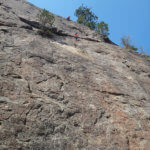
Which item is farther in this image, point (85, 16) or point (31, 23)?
point (85, 16)

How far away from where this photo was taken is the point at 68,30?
1766 centimetres

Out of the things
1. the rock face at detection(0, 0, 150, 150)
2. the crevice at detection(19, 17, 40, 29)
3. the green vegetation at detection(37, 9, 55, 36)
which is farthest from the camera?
the crevice at detection(19, 17, 40, 29)

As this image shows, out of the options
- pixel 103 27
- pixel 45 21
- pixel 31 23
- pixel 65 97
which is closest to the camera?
pixel 65 97

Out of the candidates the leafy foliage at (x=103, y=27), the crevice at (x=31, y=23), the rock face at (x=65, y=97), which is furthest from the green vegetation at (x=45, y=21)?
the leafy foliage at (x=103, y=27)

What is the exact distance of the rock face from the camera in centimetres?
690

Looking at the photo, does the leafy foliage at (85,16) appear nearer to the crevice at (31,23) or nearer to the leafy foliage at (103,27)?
the leafy foliage at (103,27)

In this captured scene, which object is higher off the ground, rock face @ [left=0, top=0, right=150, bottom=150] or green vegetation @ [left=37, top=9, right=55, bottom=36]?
green vegetation @ [left=37, top=9, right=55, bottom=36]

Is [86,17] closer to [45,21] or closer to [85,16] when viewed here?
[85,16]

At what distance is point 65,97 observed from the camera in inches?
346

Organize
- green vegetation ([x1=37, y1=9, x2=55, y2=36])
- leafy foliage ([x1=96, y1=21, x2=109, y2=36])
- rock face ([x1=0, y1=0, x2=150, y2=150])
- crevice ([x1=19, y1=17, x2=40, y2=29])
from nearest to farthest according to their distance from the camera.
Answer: rock face ([x1=0, y1=0, x2=150, y2=150]) < green vegetation ([x1=37, y1=9, x2=55, y2=36]) < crevice ([x1=19, y1=17, x2=40, y2=29]) < leafy foliage ([x1=96, y1=21, x2=109, y2=36])

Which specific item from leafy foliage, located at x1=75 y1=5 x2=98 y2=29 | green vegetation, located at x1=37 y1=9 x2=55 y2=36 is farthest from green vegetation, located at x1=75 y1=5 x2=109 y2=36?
green vegetation, located at x1=37 y1=9 x2=55 y2=36

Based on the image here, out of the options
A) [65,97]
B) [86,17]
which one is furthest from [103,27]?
[65,97]

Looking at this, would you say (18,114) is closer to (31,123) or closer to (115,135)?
(31,123)

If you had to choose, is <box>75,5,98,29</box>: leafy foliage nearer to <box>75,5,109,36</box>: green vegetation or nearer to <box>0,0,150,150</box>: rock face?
<box>75,5,109,36</box>: green vegetation
